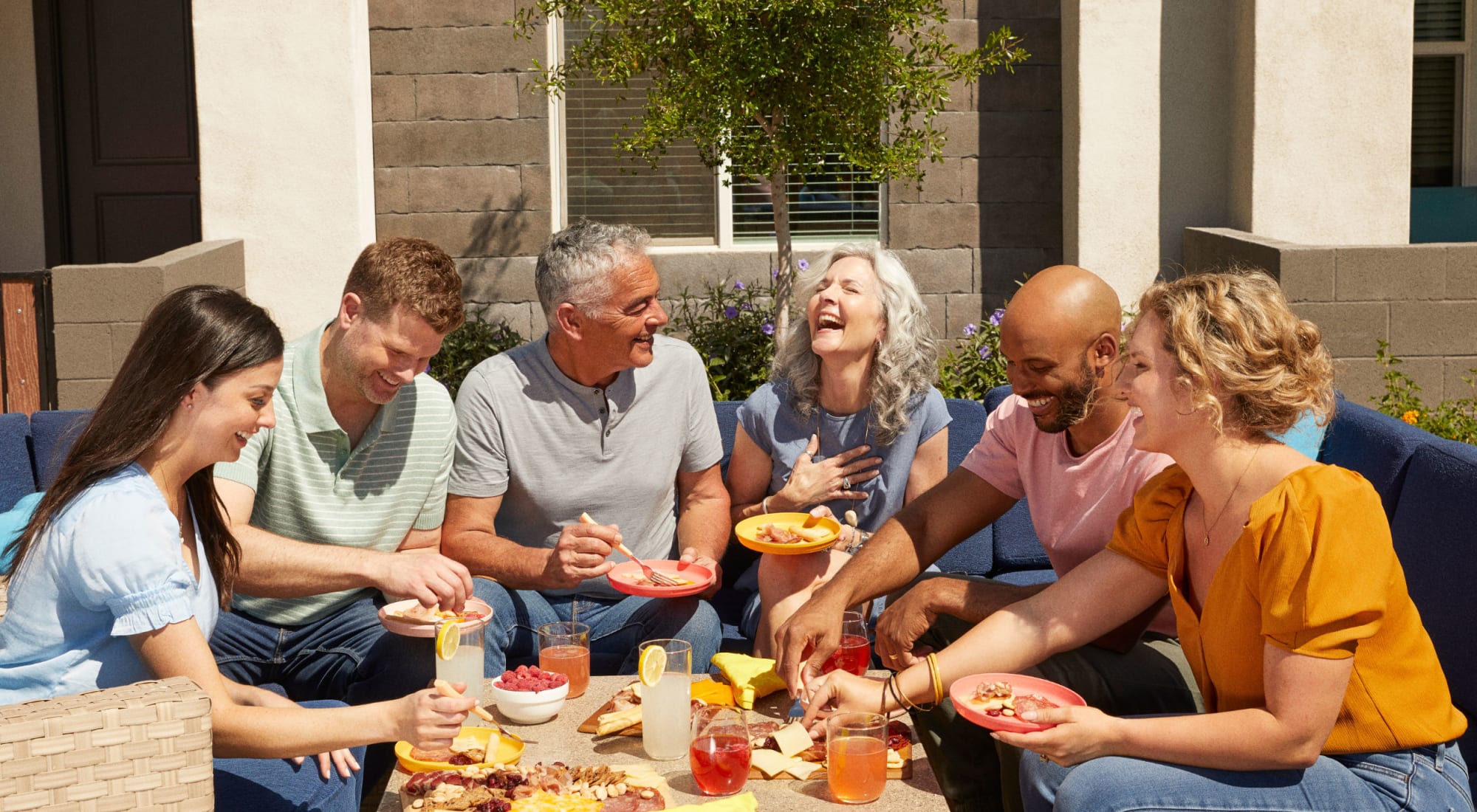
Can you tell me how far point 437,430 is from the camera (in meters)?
3.44

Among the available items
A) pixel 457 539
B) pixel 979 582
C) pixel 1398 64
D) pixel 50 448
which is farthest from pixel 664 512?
pixel 1398 64

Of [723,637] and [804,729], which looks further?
[723,637]

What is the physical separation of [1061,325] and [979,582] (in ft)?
2.25

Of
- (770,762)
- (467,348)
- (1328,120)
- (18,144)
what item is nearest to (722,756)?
(770,762)

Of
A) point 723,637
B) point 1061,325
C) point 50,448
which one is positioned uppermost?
point 1061,325

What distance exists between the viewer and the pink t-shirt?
306 centimetres

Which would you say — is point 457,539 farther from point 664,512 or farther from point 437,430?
point 664,512

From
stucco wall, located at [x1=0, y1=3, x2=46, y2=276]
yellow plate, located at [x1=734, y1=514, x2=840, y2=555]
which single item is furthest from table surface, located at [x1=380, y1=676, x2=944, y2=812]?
stucco wall, located at [x1=0, y1=3, x2=46, y2=276]

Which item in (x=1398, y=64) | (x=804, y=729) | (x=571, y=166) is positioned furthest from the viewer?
(x=571, y=166)

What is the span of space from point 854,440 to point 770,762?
1.53 meters

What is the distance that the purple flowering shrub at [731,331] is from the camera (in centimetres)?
647

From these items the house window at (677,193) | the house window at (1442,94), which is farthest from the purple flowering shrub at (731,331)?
the house window at (1442,94)

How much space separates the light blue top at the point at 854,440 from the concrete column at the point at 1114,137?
135 inches

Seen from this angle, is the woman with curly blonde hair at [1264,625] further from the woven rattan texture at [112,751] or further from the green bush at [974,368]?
the green bush at [974,368]
